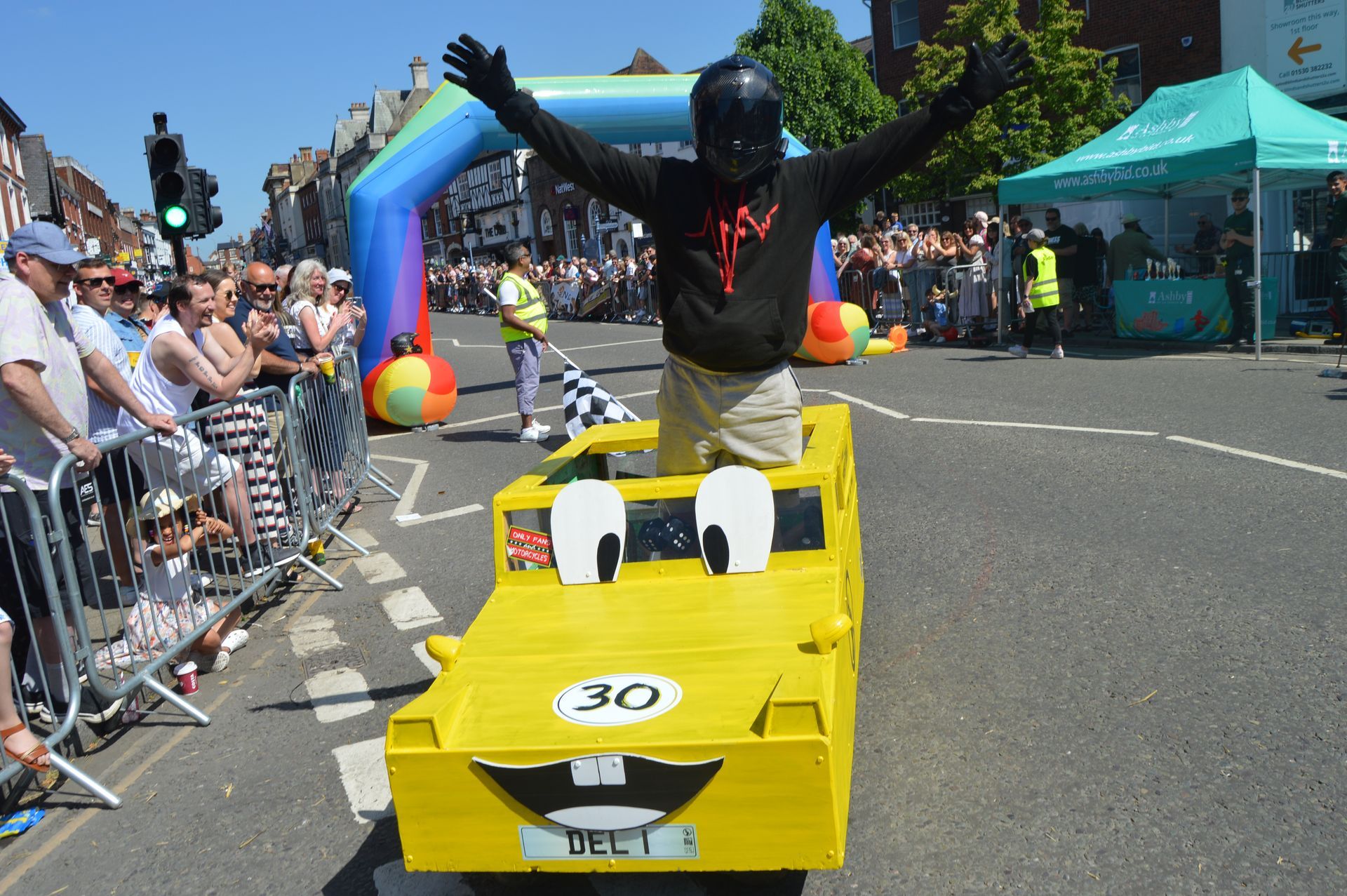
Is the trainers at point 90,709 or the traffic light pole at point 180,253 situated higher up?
the traffic light pole at point 180,253

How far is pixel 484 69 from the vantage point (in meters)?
3.56

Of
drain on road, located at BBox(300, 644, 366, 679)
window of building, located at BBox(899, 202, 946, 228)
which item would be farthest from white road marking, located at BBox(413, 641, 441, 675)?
window of building, located at BBox(899, 202, 946, 228)

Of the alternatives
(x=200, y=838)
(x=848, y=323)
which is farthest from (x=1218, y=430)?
(x=200, y=838)

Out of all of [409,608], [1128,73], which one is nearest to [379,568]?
[409,608]

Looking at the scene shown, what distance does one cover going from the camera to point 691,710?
2592mm

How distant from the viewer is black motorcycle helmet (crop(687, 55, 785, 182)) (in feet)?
11.1

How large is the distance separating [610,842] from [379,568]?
14.1 feet

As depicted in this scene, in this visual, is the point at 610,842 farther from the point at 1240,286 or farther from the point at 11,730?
the point at 1240,286

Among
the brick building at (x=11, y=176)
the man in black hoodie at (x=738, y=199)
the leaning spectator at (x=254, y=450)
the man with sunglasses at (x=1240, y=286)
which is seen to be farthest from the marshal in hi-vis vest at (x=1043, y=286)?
the brick building at (x=11, y=176)

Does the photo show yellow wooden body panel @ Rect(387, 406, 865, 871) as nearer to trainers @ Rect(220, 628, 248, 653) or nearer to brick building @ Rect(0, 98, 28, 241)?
trainers @ Rect(220, 628, 248, 653)

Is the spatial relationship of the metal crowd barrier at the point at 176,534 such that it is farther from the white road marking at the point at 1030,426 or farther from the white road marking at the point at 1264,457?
the white road marking at the point at 1264,457

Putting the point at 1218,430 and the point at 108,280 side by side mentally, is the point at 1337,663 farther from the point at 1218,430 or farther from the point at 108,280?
the point at 108,280

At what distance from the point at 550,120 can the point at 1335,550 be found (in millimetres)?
4246

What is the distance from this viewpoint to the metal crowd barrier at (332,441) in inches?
262
